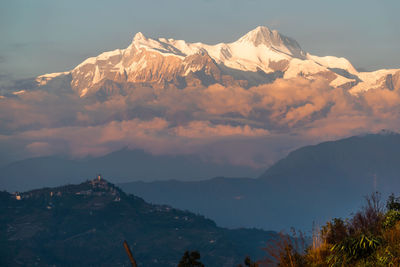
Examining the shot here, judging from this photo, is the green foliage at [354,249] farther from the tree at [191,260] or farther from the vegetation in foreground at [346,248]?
the tree at [191,260]

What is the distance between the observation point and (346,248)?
2655 centimetres

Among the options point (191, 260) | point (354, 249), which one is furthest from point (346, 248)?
point (191, 260)

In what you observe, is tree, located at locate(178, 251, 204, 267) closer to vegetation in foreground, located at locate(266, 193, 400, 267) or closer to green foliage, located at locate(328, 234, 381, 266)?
vegetation in foreground, located at locate(266, 193, 400, 267)

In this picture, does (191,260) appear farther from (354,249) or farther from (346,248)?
(354,249)

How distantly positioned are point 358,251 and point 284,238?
3.69 metres

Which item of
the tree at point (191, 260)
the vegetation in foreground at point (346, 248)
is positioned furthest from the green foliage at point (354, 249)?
the tree at point (191, 260)

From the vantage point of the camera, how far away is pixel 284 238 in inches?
1117

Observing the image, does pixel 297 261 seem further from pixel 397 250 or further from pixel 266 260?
pixel 397 250

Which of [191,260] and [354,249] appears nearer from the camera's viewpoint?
[354,249]

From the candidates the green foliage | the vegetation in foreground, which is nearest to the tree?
the vegetation in foreground

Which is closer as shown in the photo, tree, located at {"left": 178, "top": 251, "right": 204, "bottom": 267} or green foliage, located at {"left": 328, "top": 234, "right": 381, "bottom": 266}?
green foliage, located at {"left": 328, "top": 234, "right": 381, "bottom": 266}

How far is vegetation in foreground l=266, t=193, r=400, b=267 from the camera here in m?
25.2

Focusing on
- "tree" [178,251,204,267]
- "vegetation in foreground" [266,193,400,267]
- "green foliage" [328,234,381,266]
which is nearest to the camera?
"vegetation in foreground" [266,193,400,267]

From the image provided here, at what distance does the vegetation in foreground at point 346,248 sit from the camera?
2523cm
